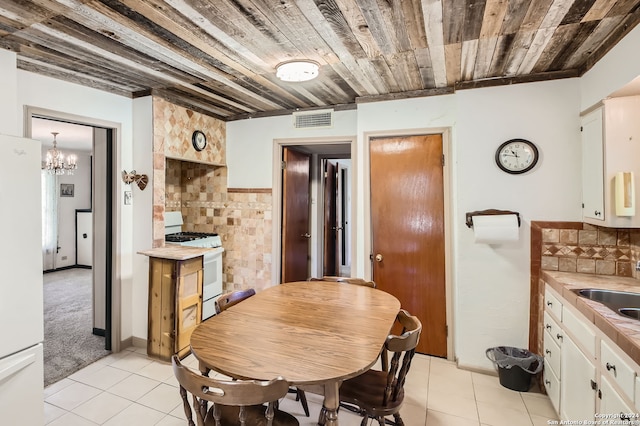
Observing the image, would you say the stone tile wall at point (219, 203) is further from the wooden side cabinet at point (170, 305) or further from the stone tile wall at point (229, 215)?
the wooden side cabinet at point (170, 305)

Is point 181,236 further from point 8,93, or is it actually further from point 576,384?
point 576,384

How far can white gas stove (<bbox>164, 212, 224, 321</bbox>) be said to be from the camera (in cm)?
342

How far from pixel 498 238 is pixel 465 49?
4.56ft

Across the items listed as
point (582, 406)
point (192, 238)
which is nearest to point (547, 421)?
point (582, 406)

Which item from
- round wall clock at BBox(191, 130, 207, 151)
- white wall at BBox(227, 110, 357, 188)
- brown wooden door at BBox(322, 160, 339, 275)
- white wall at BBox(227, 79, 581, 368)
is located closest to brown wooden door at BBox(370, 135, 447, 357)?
white wall at BBox(227, 79, 581, 368)

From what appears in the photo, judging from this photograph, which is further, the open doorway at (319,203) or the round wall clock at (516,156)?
the open doorway at (319,203)

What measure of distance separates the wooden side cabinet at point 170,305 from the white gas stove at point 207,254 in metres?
0.32

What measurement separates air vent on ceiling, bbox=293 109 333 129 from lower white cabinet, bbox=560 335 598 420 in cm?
271

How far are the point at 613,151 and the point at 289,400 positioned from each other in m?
2.75

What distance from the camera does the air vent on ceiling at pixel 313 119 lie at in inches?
136

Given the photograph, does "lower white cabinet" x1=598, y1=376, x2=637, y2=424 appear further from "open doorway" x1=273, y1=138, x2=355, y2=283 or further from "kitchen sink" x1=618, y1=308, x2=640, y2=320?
"open doorway" x1=273, y1=138, x2=355, y2=283

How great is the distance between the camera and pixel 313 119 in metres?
3.54

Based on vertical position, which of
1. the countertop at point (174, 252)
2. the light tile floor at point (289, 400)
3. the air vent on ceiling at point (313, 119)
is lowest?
the light tile floor at point (289, 400)

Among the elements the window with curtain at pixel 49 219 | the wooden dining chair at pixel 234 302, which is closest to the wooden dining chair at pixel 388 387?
the wooden dining chair at pixel 234 302
